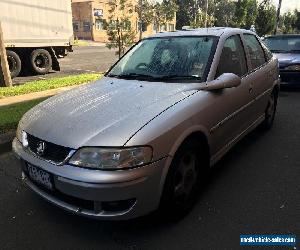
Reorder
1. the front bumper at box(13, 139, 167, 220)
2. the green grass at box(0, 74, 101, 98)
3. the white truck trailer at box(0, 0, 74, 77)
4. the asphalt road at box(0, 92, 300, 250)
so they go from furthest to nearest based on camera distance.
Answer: the white truck trailer at box(0, 0, 74, 77)
the green grass at box(0, 74, 101, 98)
the asphalt road at box(0, 92, 300, 250)
the front bumper at box(13, 139, 167, 220)

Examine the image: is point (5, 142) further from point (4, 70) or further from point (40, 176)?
point (4, 70)

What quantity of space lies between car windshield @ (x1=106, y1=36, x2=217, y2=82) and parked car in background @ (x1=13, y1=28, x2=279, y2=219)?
0.01 metres

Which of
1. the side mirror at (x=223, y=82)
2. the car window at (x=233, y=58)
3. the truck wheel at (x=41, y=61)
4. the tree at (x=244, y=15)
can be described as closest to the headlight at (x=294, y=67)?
the car window at (x=233, y=58)

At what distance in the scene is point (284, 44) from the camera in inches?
400

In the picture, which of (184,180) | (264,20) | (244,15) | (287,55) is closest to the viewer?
(184,180)

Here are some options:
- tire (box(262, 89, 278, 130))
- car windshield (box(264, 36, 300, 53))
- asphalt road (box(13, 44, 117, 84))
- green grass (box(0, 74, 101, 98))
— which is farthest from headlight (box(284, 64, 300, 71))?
asphalt road (box(13, 44, 117, 84))

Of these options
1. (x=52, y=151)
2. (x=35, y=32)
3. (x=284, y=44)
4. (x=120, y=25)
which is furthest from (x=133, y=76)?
(x=35, y=32)

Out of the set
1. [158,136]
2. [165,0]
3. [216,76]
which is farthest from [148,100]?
[165,0]

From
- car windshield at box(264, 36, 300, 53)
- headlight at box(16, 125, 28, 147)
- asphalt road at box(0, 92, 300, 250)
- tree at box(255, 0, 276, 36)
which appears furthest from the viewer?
tree at box(255, 0, 276, 36)

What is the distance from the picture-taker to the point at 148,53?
4.28 meters

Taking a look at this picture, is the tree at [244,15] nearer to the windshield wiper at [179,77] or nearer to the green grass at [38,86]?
the green grass at [38,86]

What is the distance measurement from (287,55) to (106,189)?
326 inches

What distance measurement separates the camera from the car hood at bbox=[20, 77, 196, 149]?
2.70m

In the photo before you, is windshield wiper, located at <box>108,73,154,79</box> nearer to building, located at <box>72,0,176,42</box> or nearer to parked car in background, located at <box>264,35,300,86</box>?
parked car in background, located at <box>264,35,300,86</box>
